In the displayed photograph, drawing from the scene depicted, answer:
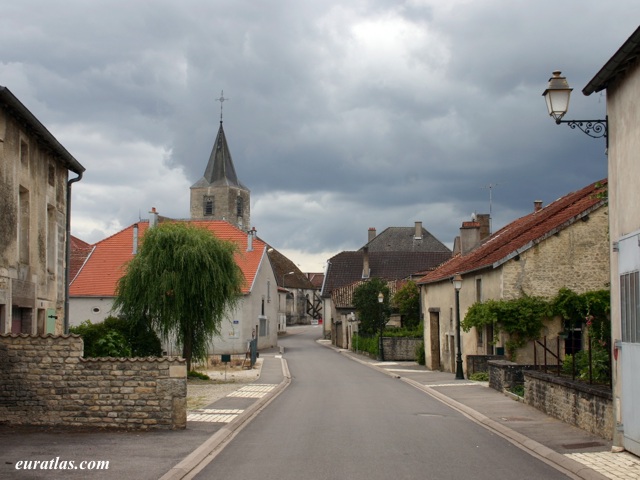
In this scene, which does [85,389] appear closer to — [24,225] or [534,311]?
[24,225]

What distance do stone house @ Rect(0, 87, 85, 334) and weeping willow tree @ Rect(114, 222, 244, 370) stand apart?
6.08m

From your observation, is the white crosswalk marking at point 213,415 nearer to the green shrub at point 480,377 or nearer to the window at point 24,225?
the window at point 24,225

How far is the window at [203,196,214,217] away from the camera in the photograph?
119 meters

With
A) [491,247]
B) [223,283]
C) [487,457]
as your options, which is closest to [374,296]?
[491,247]

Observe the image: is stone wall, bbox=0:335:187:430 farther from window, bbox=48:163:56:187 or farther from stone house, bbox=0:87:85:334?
window, bbox=48:163:56:187

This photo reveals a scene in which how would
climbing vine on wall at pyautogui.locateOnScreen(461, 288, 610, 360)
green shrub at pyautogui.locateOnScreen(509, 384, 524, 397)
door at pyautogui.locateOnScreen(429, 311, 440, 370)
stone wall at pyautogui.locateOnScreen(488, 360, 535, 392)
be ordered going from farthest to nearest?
door at pyautogui.locateOnScreen(429, 311, 440, 370)
climbing vine on wall at pyautogui.locateOnScreen(461, 288, 610, 360)
stone wall at pyautogui.locateOnScreen(488, 360, 535, 392)
green shrub at pyautogui.locateOnScreen(509, 384, 524, 397)

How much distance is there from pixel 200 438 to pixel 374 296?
41.6 m

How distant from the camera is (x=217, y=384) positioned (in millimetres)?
29141

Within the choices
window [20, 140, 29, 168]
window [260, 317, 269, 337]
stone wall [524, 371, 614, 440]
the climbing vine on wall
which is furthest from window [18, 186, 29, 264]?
window [260, 317, 269, 337]

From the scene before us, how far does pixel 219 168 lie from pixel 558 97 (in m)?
109

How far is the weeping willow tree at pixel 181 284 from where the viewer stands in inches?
1182

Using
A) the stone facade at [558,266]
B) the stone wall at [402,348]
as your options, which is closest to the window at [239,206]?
the stone wall at [402,348]

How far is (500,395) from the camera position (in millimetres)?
22203

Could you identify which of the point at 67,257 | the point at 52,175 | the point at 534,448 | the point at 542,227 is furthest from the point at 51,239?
the point at 542,227
